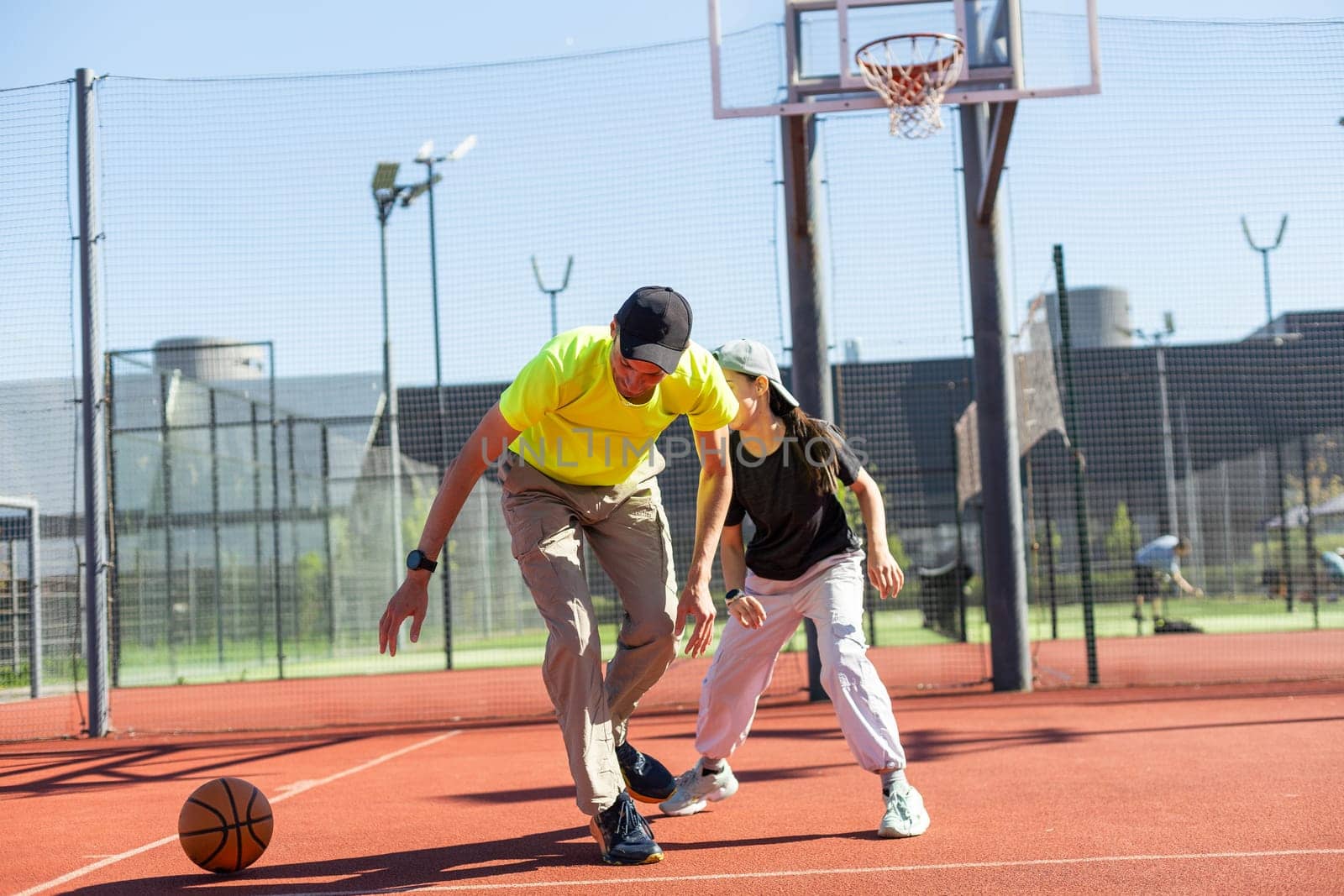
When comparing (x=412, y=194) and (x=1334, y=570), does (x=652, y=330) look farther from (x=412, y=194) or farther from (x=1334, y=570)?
(x=1334, y=570)

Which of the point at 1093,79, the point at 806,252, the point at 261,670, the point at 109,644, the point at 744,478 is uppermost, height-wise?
the point at 1093,79

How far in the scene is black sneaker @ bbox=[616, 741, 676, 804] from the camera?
4.73 m

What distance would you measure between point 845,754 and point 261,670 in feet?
37.5

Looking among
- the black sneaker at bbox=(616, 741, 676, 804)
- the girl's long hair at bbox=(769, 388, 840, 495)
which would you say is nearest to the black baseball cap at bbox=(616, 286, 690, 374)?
the girl's long hair at bbox=(769, 388, 840, 495)

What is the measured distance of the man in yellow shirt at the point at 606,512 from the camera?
3.82 m

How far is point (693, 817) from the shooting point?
495 centimetres

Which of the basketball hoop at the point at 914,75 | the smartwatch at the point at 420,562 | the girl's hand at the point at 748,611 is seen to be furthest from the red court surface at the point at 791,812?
the basketball hoop at the point at 914,75

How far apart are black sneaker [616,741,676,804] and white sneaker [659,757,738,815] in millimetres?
109

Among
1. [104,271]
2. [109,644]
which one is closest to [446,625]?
[109,644]

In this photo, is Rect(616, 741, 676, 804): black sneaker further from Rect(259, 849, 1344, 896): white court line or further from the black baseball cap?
the black baseball cap

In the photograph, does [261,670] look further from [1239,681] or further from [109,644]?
[1239,681]

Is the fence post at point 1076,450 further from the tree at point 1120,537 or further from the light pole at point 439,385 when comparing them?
the tree at point 1120,537

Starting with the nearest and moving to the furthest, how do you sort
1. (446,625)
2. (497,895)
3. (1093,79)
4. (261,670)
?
(497,895) → (1093,79) → (446,625) → (261,670)

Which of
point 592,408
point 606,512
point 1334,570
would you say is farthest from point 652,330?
point 1334,570
